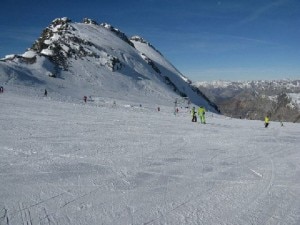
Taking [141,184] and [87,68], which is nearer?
[141,184]

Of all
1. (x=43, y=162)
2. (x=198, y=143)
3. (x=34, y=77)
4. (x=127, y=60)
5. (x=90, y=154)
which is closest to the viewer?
(x=43, y=162)

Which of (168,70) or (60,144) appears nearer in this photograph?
(60,144)

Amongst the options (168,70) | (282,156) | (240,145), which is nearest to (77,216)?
(282,156)

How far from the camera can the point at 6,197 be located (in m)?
7.19

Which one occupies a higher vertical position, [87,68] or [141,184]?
[87,68]

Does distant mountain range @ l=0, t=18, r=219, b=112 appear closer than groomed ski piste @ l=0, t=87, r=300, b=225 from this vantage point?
No

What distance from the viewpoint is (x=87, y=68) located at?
93375 mm

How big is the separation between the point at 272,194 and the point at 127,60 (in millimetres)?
107328

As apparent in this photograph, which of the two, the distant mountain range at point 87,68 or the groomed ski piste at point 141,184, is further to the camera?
the distant mountain range at point 87,68

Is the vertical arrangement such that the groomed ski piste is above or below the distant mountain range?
below

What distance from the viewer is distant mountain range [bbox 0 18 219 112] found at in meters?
68.8

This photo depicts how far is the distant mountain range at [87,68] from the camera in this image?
68812 millimetres

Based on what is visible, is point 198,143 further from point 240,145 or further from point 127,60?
point 127,60

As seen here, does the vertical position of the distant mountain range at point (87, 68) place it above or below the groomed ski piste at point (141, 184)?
above
